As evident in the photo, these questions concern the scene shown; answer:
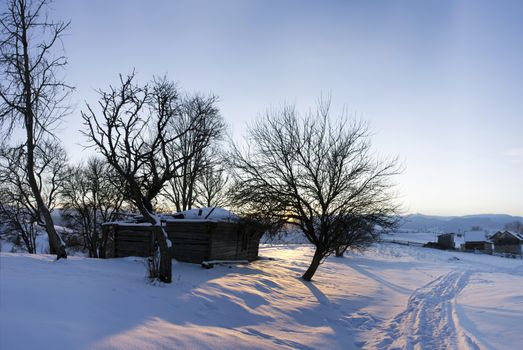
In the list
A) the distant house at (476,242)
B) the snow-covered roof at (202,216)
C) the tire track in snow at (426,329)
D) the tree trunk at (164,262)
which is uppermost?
the snow-covered roof at (202,216)

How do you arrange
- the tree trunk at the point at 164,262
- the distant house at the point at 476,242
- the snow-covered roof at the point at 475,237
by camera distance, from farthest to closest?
the snow-covered roof at the point at 475,237 → the distant house at the point at 476,242 → the tree trunk at the point at 164,262

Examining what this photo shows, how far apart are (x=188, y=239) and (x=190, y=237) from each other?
0.15 meters

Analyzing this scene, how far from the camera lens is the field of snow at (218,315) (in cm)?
547

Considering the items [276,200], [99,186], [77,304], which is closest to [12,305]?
[77,304]

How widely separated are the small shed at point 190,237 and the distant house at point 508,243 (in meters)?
71.1

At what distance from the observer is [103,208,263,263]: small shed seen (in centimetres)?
1764

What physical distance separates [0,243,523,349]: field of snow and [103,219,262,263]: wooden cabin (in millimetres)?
2164

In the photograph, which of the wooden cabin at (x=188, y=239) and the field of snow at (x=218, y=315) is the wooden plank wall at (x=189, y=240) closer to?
the wooden cabin at (x=188, y=239)

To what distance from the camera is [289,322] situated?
378 inches

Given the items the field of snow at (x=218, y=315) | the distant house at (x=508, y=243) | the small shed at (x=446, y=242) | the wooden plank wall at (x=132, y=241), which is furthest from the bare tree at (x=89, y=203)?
the distant house at (x=508, y=243)

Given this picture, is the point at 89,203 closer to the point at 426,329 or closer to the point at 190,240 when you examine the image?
the point at 190,240

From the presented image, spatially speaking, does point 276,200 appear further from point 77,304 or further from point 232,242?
point 77,304

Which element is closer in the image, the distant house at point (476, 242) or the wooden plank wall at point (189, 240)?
the wooden plank wall at point (189, 240)

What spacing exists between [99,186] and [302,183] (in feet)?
80.4
